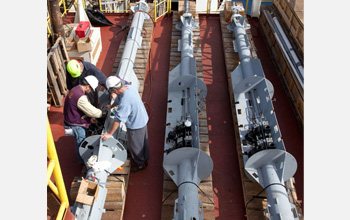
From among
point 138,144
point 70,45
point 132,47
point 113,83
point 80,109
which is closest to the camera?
point 113,83

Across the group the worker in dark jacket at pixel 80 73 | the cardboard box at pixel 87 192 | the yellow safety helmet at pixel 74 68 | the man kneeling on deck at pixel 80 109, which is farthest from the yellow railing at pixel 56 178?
the yellow safety helmet at pixel 74 68

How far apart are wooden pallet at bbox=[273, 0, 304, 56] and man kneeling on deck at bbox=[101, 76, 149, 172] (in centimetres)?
406

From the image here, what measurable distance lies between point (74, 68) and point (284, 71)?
4518 millimetres

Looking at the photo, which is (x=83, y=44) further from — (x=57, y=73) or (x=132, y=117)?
(x=132, y=117)

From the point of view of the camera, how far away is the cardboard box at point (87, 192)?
3.41 meters

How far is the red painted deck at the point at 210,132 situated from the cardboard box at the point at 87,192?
87 cm

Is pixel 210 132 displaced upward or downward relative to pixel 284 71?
downward

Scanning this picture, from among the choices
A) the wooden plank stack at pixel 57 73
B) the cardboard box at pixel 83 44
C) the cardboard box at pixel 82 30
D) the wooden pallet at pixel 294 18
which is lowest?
the wooden plank stack at pixel 57 73

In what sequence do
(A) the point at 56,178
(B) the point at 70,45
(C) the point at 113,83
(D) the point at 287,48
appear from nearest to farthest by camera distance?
1. (A) the point at 56,178
2. (C) the point at 113,83
3. (B) the point at 70,45
4. (D) the point at 287,48

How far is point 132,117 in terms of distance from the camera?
157 inches

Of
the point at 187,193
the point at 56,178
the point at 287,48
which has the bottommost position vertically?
the point at 56,178

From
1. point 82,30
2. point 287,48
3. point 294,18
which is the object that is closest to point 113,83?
point 82,30

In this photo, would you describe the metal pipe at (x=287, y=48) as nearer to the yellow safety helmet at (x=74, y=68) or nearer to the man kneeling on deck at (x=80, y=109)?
the man kneeling on deck at (x=80, y=109)

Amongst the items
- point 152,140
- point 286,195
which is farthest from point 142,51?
point 286,195
